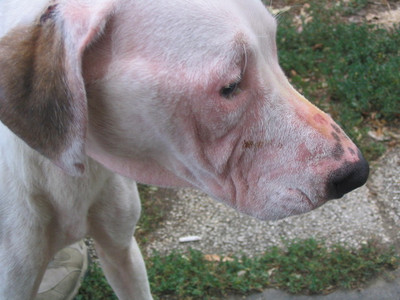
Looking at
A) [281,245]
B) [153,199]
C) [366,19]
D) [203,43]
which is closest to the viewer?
[203,43]

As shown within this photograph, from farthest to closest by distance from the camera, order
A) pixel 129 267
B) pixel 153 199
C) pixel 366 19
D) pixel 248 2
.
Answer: pixel 366 19, pixel 153 199, pixel 129 267, pixel 248 2

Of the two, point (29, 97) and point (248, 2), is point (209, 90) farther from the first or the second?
point (29, 97)

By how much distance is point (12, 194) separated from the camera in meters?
2.19

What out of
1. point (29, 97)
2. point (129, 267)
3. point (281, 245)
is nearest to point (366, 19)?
point (281, 245)

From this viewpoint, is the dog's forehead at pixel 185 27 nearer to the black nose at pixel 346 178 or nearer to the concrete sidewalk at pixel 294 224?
the black nose at pixel 346 178

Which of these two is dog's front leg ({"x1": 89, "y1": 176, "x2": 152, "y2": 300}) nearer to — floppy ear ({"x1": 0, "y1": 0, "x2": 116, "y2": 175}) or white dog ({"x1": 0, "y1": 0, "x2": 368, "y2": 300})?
white dog ({"x1": 0, "y1": 0, "x2": 368, "y2": 300})

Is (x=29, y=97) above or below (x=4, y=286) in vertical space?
above

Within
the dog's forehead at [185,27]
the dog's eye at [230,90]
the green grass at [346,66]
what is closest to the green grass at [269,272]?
the green grass at [346,66]

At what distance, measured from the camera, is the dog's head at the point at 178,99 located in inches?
66.5

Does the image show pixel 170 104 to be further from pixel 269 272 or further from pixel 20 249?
pixel 269 272

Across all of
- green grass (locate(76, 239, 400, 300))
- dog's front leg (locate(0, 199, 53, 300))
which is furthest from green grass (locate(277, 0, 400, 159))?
dog's front leg (locate(0, 199, 53, 300))

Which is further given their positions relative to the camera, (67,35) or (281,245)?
(281,245)

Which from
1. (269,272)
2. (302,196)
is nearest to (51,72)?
(302,196)

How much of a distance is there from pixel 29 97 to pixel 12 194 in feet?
1.93
